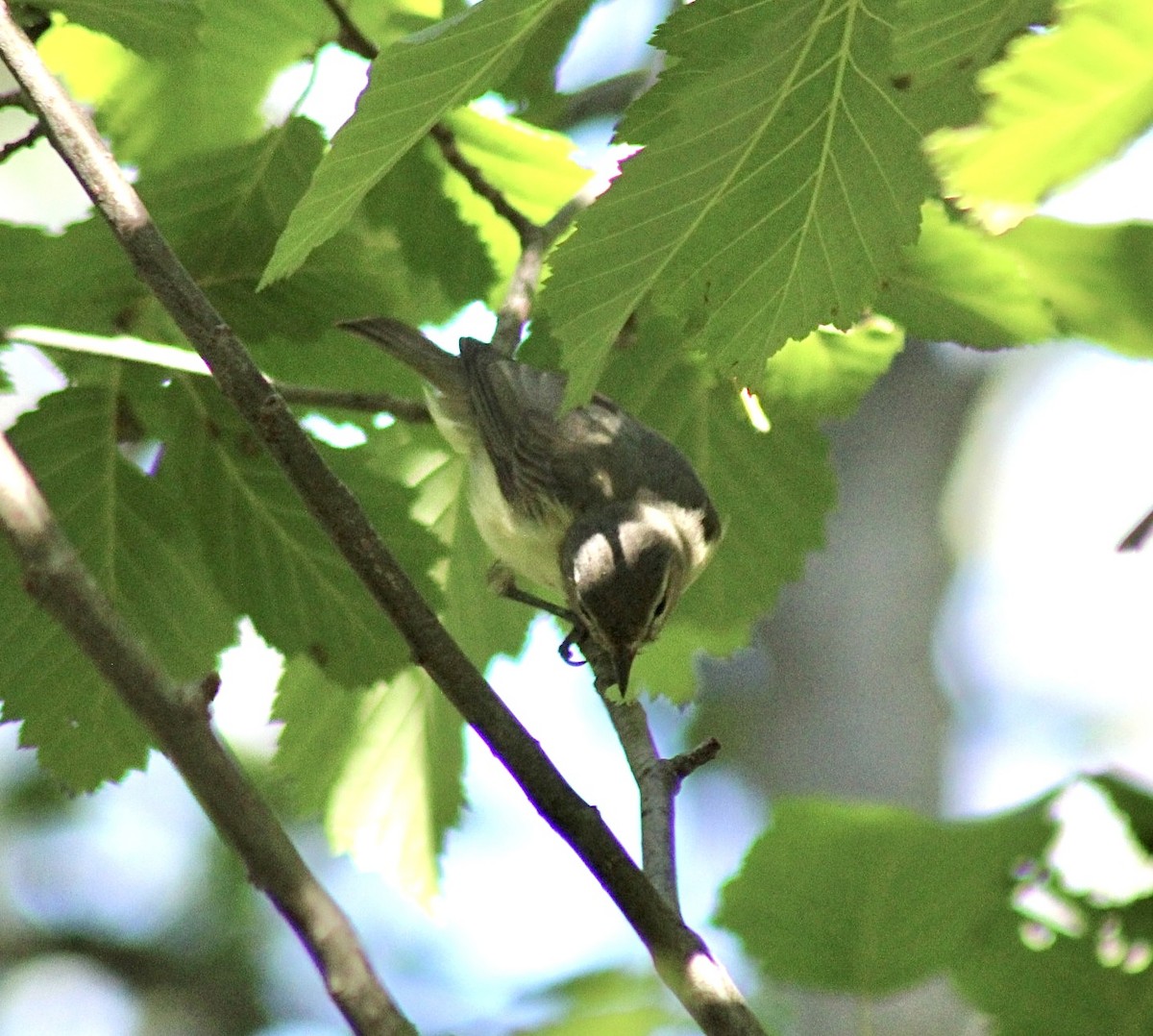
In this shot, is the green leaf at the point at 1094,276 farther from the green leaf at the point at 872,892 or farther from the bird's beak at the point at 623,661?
the bird's beak at the point at 623,661

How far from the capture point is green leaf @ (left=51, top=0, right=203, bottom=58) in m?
1.88

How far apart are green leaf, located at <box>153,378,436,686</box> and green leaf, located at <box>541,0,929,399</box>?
0.70 m

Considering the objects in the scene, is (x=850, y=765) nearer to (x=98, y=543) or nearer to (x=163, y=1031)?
(x=163, y=1031)

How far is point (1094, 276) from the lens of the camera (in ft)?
6.67

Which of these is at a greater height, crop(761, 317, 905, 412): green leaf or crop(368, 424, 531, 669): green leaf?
crop(368, 424, 531, 669): green leaf

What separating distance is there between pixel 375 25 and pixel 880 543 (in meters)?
6.12

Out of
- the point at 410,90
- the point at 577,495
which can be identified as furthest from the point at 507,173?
the point at 577,495

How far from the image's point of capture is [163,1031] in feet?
21.6

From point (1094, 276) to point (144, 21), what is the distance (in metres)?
1.27

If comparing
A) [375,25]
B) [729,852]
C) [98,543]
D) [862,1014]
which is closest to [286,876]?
[862,1014]

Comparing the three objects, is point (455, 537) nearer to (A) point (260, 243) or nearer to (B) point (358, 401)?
(B) point (358, 401)

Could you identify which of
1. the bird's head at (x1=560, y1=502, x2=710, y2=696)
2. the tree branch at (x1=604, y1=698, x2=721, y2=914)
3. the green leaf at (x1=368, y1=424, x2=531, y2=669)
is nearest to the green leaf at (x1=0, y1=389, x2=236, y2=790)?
the green leaf at (x1=368, y1=424, x2=531, y2=669)

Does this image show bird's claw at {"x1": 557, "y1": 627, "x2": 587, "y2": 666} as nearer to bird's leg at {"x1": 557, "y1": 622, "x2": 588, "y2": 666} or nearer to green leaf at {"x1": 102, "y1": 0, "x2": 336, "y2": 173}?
bird's leg at {"x1": 557, "y1": 622, "x2": 588, "y2": 666}

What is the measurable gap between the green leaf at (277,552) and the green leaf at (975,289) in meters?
0.82
